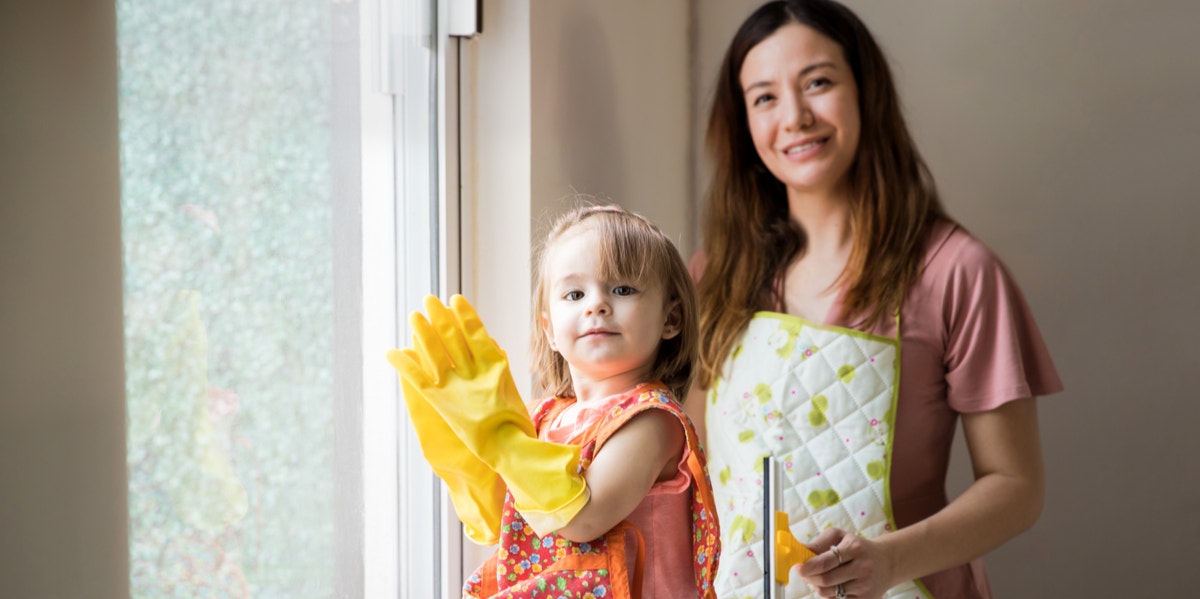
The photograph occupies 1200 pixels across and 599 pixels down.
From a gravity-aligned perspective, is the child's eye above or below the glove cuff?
above

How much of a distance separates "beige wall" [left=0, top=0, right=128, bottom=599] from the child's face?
318 mm

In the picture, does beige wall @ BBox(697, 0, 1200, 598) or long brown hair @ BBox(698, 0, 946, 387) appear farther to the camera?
beige wall @ BBox(697, 0, 1200, 598)

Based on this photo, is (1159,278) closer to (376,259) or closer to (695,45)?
(695,45)

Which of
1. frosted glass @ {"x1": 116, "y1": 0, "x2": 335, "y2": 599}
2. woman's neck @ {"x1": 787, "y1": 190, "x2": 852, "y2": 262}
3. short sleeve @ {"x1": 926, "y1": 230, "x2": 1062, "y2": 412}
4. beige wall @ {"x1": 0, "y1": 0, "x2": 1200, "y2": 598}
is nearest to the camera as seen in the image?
frosted glass @ {"x1": 116, "y1": 0, "x2": 335, "y2": 599}

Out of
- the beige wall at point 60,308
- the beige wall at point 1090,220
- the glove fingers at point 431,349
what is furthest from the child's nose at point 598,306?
the beige wall at point 1090,220

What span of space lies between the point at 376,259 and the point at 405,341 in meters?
0.09

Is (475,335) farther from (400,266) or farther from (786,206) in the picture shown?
(786,206)

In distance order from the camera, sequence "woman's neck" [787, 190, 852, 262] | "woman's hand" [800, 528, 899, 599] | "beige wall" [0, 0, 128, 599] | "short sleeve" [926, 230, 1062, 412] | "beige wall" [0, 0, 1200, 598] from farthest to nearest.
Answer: "beige wall" [0, 0, 1200, 598] → "woman's neck" [787, 190, 852, 262] → "short sleeve" [926, 230, 1062, 412] → "woman's hand" [800, 528, 899, 599] → "beige wall" [0, 0, 128, 599]

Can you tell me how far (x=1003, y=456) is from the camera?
1.23 m

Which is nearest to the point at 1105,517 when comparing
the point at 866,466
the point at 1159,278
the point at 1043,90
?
the point at 1159,278

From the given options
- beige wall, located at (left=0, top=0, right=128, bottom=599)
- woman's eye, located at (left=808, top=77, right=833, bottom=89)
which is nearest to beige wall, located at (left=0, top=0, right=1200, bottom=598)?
woman's eye, located at (left=808, top=77, right=833, bottom=89)

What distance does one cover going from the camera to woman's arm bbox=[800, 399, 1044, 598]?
112 centimetres

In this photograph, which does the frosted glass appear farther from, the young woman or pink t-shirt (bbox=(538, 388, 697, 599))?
pink t-shirt (bbox=(538, 388, 697, 599))

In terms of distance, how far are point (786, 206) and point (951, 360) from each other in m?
0.32
